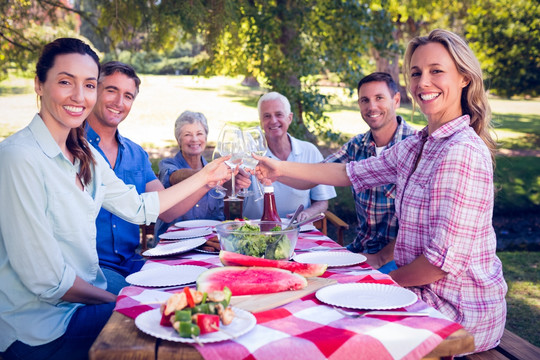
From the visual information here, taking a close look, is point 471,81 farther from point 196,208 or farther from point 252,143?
point 196,208

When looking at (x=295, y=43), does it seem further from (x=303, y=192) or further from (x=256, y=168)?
(x=256, y=168)

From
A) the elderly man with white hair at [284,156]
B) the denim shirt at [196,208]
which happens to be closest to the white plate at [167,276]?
the denim shirt at [196,208]

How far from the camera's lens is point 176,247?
2.99 m

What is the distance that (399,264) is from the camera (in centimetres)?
287

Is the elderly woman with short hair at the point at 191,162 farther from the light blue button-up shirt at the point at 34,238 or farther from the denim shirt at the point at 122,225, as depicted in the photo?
the light blue button-up shirt at the point at 34,238

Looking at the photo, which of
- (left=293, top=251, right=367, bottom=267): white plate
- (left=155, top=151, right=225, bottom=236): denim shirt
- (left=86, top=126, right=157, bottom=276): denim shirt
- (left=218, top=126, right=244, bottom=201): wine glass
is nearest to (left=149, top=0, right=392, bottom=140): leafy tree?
(left=155, top=151, right=225, bottom=236): denim shirt

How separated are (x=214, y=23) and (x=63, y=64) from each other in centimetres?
400

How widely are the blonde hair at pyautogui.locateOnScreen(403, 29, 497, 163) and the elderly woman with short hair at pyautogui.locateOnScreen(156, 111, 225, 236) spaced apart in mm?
2363

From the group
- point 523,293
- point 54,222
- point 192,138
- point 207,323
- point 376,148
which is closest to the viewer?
point 207,323

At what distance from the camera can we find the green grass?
477 cm

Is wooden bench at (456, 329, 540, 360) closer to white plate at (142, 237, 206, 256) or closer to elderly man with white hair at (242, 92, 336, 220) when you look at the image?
white plate at (142, 237, 206, 256)

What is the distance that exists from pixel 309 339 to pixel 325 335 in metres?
0.06

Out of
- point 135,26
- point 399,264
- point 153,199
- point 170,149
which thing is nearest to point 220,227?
point 153,199

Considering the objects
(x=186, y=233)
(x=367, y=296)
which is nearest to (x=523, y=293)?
(x=186, y=233)
